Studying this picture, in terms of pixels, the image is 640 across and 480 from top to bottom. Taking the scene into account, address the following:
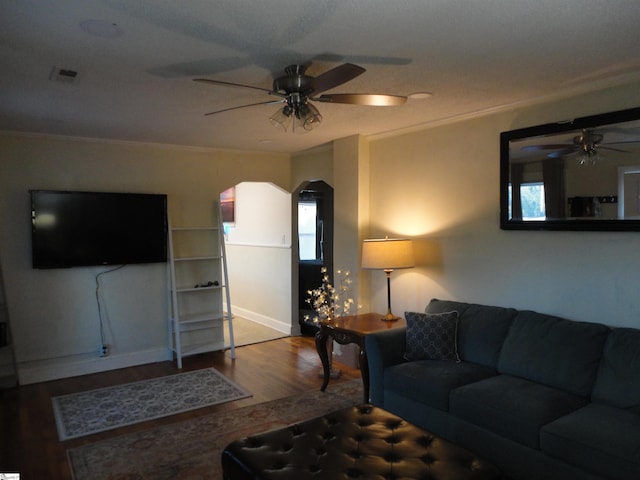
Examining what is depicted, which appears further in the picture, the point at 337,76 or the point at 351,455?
the point at 337,76

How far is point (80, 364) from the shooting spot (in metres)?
4.64

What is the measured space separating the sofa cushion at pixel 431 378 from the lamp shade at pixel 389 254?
3.03 feet

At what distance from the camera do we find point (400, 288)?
4453 millimetres

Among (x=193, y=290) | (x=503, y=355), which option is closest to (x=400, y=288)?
(x=503, y=355)

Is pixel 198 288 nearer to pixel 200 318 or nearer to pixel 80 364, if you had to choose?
pixel 200 318

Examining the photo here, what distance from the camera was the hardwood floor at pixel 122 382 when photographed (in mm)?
2955

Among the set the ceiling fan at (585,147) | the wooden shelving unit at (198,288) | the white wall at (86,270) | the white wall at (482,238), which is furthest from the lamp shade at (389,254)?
the white wall at (86,270)

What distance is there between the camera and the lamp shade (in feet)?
13.0

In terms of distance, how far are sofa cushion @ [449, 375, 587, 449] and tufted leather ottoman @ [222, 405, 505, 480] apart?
503mm

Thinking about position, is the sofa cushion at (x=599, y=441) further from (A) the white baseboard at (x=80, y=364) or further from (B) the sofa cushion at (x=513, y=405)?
(A) the white baseboard at (x=80, y=364)

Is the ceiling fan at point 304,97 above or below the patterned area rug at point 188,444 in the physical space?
above

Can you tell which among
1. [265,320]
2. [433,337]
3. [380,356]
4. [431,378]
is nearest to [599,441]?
[431,378]

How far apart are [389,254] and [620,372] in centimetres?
187

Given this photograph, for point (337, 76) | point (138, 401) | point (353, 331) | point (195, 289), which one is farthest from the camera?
point (195, 289)
